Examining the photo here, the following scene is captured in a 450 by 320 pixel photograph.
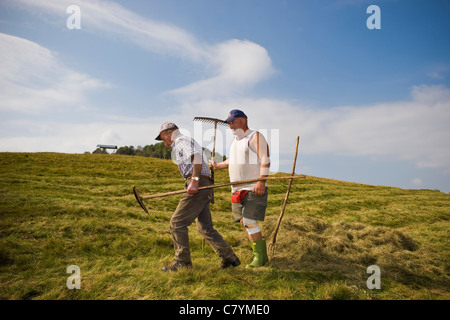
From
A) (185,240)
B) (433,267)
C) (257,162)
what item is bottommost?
(433,267)

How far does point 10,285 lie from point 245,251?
4494mm

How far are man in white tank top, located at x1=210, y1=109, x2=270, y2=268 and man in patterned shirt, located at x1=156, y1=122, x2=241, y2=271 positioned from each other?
0.52 meters

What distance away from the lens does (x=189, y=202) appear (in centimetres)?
464

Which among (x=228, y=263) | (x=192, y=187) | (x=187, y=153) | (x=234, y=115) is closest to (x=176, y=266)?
(x=228, y=263)

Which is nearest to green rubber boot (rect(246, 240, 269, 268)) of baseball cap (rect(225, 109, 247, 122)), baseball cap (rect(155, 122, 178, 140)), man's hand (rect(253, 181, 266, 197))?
man's hand (rect(253, 181, 266, 197))

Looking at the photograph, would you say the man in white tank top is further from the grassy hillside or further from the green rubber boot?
the grassy hillside

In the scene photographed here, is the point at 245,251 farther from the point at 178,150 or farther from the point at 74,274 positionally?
the point at 74,274

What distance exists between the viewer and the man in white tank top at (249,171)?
4.80 m

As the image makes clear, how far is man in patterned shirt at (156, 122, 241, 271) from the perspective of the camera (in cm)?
455

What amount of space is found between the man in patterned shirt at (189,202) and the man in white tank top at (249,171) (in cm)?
52

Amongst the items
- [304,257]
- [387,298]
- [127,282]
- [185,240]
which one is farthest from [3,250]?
[387,298]

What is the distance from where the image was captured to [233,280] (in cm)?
422

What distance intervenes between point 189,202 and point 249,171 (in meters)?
1.24

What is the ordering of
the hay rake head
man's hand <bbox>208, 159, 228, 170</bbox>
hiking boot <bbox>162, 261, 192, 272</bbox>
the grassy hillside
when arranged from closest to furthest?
the grassy hillside → hiking boot <bbox>162, 261, 192, 272</bbox> → man's hand <bbox>208, 159, 228, 170</bbox> → the hay rake head
